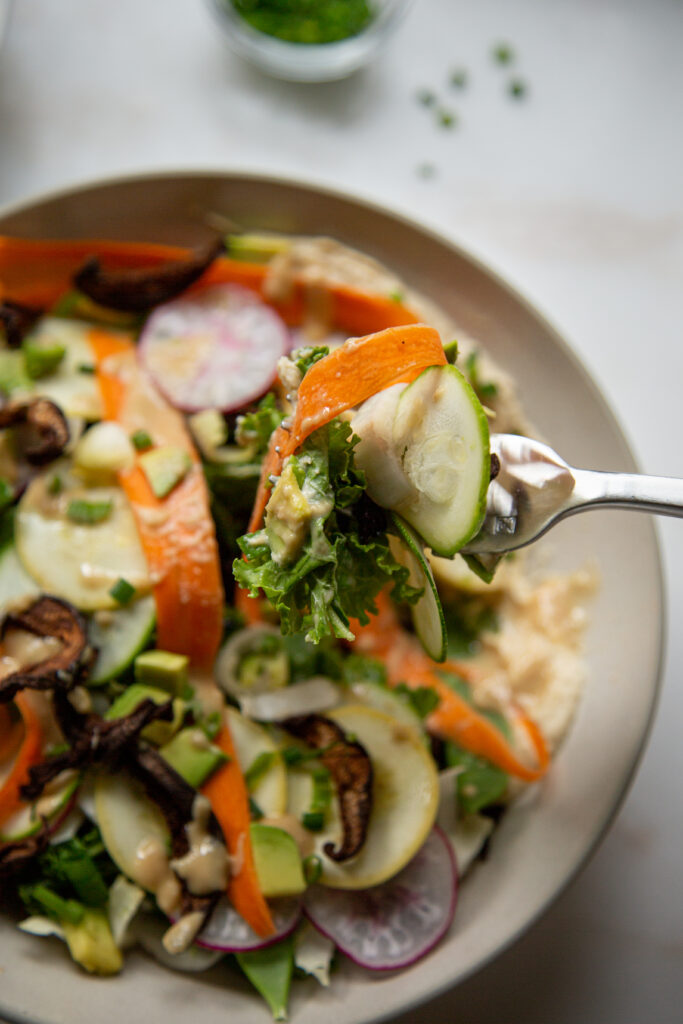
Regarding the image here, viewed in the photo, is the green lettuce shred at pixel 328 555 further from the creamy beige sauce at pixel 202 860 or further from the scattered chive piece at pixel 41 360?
the scattered chive piece at pixel 41 360

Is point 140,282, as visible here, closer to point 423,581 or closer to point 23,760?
point 23,760

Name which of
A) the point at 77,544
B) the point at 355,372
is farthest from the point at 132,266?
the point at 355,372

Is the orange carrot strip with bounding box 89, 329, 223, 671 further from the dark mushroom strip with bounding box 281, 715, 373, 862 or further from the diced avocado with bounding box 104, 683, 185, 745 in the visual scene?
the dark mushroom strip with bounding box 281, 715, 373, 862

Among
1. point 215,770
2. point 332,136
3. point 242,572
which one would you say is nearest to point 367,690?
point 215,770

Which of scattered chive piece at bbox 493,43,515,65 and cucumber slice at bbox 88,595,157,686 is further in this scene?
scattered chive piece at bbox 493,43,515,65

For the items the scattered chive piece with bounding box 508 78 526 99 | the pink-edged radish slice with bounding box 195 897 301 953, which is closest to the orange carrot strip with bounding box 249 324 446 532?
the pink-edged radish slice with bounding box 195 897 301 953

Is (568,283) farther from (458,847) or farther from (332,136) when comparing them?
(458,847)

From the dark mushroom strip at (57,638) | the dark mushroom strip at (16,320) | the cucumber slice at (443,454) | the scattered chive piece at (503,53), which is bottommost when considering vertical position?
the dark mushroom strip at (57,638)

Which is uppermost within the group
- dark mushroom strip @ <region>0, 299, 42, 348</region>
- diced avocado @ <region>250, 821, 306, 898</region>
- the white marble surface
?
the white marble surface

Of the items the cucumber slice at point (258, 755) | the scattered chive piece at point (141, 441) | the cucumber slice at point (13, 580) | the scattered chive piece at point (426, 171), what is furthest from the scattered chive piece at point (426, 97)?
the cucumber slice at point (258, 755)
